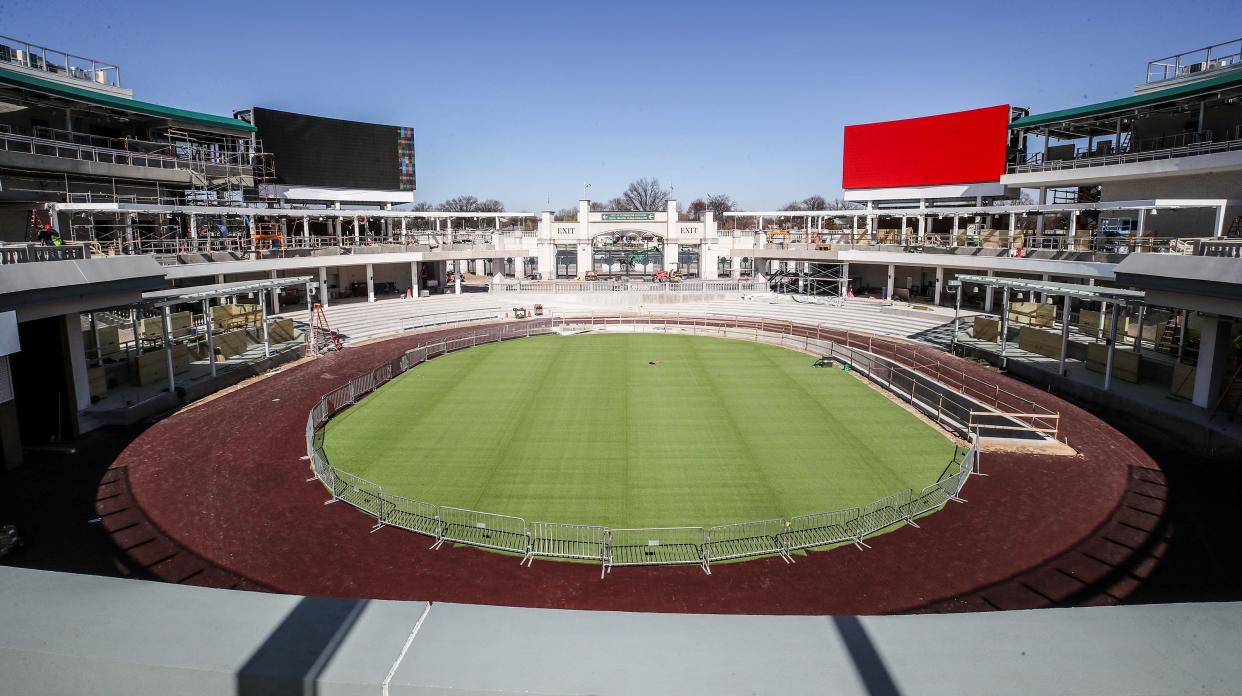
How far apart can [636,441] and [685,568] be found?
28.4 ft

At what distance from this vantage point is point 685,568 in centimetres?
1476

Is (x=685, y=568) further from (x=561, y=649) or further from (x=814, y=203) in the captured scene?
(x=814, y=203)

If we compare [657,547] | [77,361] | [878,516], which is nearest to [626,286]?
[77,361]

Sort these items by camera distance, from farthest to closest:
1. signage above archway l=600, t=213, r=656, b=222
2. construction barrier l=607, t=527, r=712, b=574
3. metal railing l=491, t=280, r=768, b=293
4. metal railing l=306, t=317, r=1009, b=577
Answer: signage above archway l=600, t=213, r=656, b=222 → metal railing l=491, t=280, r=768, b=293 → metal railing l=306, t=317, r=1009, b=577 → construction barrier l=607, t=527, r=712, b=574

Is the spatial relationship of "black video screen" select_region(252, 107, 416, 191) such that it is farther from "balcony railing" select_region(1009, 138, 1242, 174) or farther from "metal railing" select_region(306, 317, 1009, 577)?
"balcony railing" select_region(1009, 138, 1242, 174)

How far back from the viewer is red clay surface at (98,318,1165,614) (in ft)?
44.6

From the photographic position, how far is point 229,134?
50406 mm

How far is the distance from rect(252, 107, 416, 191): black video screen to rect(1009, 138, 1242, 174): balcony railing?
52.3 m

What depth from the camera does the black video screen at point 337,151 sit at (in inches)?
2228

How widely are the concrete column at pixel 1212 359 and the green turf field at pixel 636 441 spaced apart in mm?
9453

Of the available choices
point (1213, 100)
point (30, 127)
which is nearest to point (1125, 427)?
point (1213, 100)

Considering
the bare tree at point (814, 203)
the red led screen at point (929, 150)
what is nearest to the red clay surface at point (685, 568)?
the red led screen at point (929, 150)

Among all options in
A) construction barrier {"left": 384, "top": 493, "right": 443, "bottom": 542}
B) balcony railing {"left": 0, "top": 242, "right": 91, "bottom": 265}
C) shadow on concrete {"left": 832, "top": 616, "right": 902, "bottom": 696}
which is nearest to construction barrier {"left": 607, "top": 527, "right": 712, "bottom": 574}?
Answer: construction barrier {"left": 384, "top": 493, "right": 443, "bottom": 542}

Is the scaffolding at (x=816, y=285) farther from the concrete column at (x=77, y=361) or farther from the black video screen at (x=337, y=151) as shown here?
the concrete column at (x=77, y=361)
